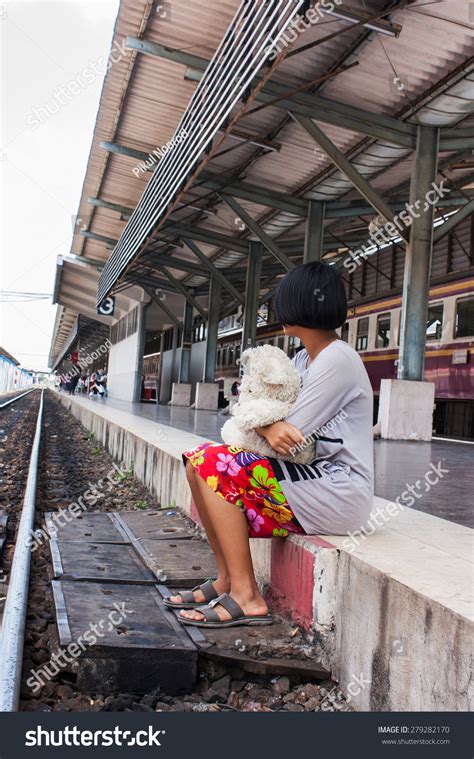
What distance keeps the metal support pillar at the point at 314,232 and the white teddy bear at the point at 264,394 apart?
1154 centimetres

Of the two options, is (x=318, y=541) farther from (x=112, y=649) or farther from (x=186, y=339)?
(x=186, y=339)

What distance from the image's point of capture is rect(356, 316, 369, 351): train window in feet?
51.2

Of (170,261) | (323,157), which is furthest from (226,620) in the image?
(170,261)

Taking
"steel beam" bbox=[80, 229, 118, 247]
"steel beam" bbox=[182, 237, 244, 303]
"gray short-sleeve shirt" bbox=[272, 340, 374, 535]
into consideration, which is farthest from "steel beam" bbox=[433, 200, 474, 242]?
"steel beam" bbox=[80, 229, 118, 247]

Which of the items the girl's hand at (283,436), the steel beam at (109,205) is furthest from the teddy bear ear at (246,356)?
the steel beam at (109,205)

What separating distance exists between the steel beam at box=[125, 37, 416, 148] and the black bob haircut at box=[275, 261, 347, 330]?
7519 mm

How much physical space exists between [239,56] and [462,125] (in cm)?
449

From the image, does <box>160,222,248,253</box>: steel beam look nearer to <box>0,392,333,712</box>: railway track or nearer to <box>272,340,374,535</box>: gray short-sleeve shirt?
<box>0,392,333,712</box>: railway track

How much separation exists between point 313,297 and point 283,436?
553mm

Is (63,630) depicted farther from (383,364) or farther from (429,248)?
(383,364)

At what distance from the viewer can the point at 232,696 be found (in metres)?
2.49

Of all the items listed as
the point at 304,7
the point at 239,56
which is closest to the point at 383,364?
the point at 239,56

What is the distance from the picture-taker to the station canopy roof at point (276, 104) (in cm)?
790

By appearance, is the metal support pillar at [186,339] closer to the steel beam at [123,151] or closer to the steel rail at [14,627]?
the steel beam at [123,151]
